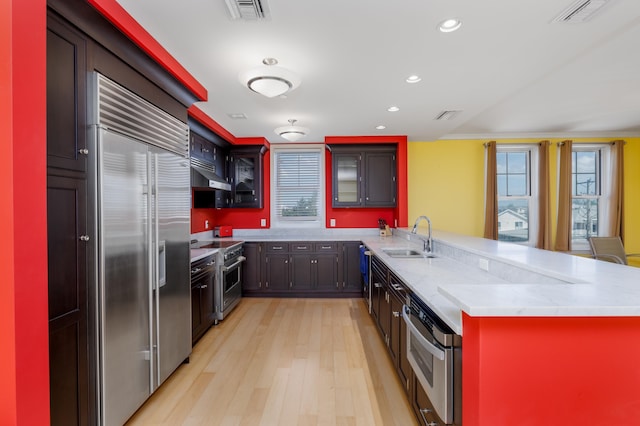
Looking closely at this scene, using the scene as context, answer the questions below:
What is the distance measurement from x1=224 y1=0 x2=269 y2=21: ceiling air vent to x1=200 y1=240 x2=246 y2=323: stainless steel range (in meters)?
2.65

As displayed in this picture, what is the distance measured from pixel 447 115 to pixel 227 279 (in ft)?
11.8

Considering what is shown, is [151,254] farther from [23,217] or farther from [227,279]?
[227,279]

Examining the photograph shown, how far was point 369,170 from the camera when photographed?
4.98m

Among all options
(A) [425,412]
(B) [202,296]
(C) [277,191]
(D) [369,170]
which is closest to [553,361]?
(A) [425,412]

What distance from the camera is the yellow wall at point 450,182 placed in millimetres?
5371

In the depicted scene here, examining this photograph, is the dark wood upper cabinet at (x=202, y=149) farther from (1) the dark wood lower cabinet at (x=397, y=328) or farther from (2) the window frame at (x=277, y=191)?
(1) the dark wood lower cabinet at (x=397, y=328)

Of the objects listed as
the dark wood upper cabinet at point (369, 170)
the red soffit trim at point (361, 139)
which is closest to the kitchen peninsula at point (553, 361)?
the dark wood upper cabinet at point (369, 170)

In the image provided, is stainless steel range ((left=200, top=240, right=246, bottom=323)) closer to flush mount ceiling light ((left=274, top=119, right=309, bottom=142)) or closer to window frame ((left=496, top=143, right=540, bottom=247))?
flush mount ceiling light ((left=274, top=119, right=309, bottom=142))

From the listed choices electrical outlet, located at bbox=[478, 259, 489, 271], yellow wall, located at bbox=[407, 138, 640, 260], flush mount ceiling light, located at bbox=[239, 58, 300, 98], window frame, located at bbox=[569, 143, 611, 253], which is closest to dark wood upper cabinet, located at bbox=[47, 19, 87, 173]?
flush mount ceiling light, located at bbox=[239, 58, 300, 98]

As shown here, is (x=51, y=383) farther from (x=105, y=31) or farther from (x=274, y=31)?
(x=274, y=31)

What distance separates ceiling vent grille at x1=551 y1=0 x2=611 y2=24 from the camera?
1.71 metres

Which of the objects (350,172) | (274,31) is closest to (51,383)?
(274,31)

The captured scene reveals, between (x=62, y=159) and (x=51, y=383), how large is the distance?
Answer: 1073 mm

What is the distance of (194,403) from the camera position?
2.13 meters
